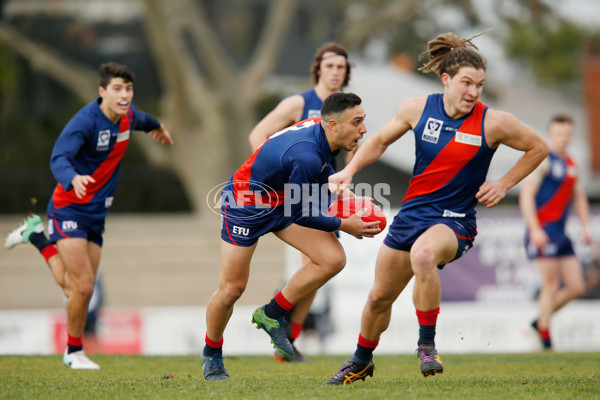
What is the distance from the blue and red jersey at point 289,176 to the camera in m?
5.41

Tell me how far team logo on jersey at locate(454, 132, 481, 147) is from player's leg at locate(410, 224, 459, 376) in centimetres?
62

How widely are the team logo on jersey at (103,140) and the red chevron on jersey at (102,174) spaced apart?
10 centimetres

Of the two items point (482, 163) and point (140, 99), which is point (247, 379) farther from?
point (140, 99)

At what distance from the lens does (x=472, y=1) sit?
20500 mm

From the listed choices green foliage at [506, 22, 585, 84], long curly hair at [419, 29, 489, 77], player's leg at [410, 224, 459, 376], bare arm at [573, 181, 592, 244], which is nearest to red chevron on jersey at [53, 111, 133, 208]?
long curly hair at [419, 29, 489, 77]

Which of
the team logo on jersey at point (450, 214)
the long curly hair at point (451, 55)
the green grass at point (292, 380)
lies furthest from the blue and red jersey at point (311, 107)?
the green grass at point (292, 380)

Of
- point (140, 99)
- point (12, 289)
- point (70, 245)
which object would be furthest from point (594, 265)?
point (140, 99)

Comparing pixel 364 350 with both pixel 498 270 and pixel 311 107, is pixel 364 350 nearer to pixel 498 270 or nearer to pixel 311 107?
pixel 311 107

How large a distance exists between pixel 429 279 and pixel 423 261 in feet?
0.47

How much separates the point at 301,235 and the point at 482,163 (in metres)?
1.42

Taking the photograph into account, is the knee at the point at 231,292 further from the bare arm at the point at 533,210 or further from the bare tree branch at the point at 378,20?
the bare tree branch at the point at 378,20

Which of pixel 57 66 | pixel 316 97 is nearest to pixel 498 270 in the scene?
pixel 316 97

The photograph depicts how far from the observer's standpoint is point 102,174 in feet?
23.7

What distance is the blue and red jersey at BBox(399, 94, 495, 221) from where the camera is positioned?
5.83 m
